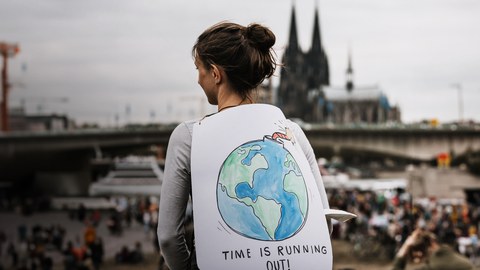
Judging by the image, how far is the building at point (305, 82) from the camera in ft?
480

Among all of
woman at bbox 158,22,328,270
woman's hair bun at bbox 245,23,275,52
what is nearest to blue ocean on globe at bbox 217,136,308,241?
woman at bbox 158,22,328,270

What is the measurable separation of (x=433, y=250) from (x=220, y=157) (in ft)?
8.72

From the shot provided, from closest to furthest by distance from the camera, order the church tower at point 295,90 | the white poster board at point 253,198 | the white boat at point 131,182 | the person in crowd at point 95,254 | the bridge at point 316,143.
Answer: the white poster board at point 253,198 → the person in crowd at point 95,254 → the bridge at point 316,143 → the white boat at point 131,182 → the church tower at point 295,90

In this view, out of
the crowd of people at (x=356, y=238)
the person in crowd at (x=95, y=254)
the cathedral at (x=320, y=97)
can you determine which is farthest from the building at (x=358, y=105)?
the person in crowd at (x=95, y=254)

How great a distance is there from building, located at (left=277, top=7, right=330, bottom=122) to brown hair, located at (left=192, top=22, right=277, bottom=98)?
140657 millimetres

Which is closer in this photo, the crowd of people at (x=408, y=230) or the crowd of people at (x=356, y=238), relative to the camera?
the crowd of people at (x=408, y=230)

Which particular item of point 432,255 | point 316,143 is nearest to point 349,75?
point 316,143

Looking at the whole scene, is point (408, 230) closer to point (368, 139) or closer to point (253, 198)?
point (253, 198)

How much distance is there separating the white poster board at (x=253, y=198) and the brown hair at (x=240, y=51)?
0.28ft

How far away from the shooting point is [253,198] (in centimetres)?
186

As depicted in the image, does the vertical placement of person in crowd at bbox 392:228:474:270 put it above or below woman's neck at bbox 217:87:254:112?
below

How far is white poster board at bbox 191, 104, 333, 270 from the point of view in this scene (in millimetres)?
1840

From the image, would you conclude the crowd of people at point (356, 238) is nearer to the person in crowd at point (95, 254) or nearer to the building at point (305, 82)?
the person in crowd at point (95, 254)

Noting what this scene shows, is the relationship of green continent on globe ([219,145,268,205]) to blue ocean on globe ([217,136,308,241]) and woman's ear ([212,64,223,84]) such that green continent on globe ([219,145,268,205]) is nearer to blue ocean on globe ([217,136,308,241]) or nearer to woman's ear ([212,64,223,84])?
blue ocean on globe ([217,136,308,241])
